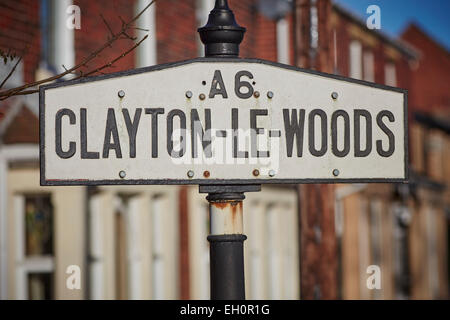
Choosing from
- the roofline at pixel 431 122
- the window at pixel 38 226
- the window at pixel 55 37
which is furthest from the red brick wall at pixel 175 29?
the roofline at pixel 431 122

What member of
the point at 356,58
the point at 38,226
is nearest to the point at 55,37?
the point at 38,226

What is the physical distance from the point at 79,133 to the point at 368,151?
1.08m

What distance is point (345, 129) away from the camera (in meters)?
3.32

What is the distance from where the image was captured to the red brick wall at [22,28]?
31.9 ft

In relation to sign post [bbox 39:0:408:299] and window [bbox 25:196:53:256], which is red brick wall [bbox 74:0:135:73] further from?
sign post [bbox 39:0:408:299]

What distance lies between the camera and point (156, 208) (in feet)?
42.4

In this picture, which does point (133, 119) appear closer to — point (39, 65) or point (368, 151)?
point (368, 151)

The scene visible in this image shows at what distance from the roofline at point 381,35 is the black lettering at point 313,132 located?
53.3ft

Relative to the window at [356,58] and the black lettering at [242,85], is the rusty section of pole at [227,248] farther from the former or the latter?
the window at [356,58]

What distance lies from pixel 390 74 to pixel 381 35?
6.89 feet

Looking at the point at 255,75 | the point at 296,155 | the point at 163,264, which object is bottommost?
the point at 163,264
